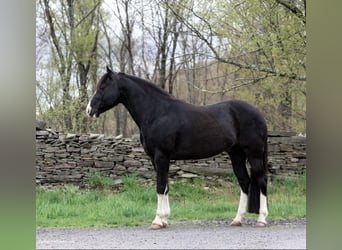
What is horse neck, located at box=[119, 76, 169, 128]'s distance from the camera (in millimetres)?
2309

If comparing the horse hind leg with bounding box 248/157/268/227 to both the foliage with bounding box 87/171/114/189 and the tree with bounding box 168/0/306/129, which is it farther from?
the foliage with bounding box 87/171/114/189

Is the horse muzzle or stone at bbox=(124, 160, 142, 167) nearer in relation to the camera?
the horse muzzle

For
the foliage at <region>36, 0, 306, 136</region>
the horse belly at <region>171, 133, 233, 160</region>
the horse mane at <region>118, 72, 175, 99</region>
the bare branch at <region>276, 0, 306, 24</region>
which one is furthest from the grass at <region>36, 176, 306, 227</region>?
the bare branch at <region>276, 0, 306, 24</region>

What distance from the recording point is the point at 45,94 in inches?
91.0

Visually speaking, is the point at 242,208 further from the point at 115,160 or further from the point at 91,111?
the point at 91,111

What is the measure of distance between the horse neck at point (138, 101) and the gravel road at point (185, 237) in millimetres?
601

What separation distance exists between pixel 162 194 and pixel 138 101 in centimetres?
53

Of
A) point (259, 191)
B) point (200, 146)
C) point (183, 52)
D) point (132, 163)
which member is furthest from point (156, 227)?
point (183, 52)

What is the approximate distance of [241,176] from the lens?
7.75 ft

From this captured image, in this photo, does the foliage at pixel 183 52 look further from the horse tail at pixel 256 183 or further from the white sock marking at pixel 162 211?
the white sock marking at pixel 162 211

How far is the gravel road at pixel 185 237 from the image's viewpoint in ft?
7.13

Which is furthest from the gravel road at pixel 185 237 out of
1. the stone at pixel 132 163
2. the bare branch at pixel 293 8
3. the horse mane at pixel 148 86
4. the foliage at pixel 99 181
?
the bare branch at pixel 293 8
